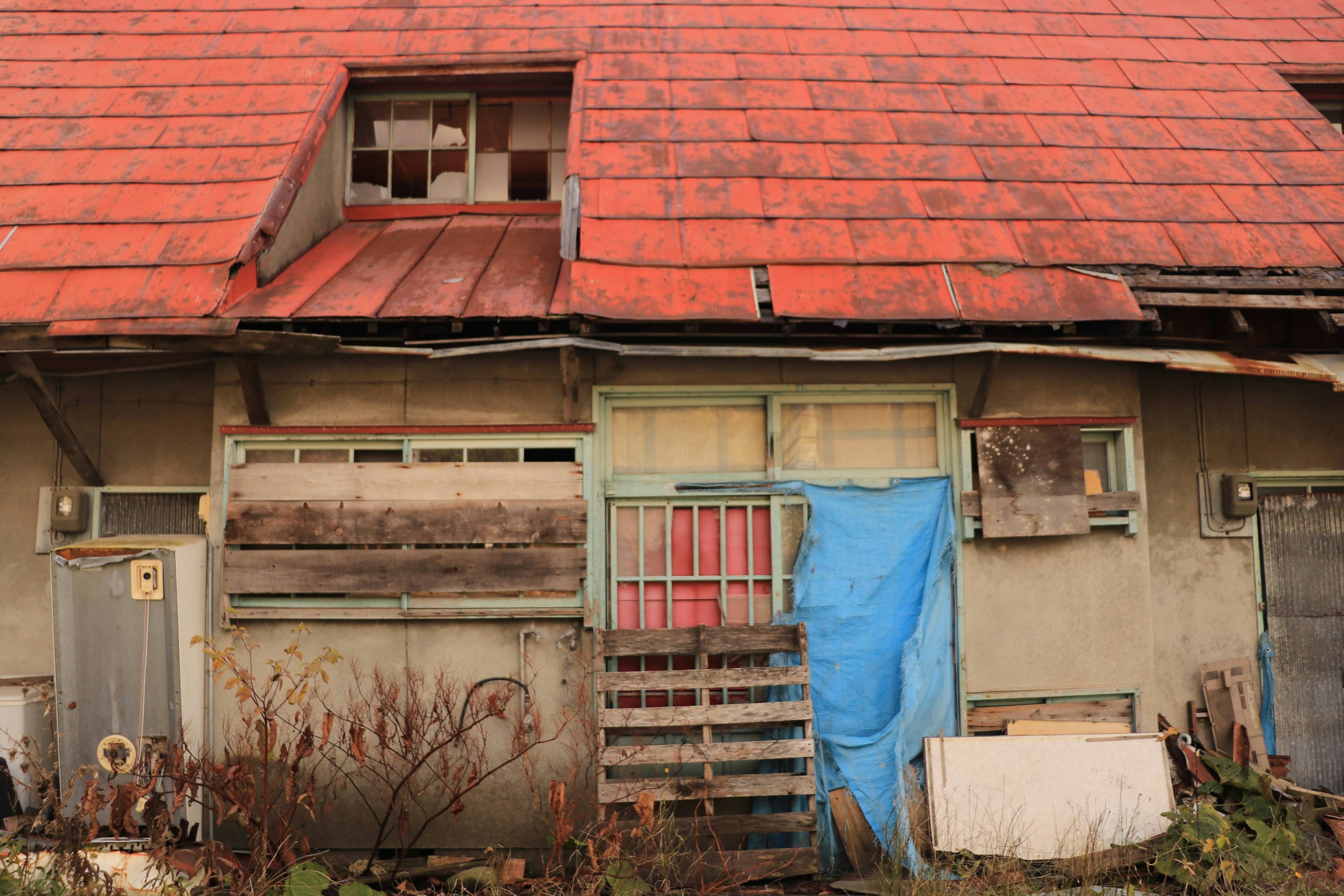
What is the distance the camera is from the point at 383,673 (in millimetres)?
5891

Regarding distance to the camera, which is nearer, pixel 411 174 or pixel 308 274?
pixel 308 274

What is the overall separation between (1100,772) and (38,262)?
8.00 meters

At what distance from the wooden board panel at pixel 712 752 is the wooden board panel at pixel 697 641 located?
589 mm

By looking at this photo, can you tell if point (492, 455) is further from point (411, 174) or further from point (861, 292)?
point (411, 174)

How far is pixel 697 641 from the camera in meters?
5.74

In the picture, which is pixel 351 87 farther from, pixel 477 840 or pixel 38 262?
pixel 477 840

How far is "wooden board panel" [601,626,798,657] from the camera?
572cm

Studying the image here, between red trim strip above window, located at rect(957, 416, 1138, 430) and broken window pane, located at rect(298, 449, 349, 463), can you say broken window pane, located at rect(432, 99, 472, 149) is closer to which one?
broken window pane, located at rect(298, 449, 349, 463)

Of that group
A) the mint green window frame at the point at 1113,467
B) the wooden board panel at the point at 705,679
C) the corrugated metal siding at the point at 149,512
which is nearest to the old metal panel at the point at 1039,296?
the mint green window frame at the point at 1113,467

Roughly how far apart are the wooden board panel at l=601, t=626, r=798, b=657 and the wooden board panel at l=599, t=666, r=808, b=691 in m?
0.14

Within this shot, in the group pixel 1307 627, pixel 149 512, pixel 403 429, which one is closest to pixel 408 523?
pixel 403 429

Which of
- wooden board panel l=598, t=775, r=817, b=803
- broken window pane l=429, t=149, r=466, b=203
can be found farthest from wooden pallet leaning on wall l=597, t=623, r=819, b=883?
broken window pane l=429, t=149, r=466, b=203

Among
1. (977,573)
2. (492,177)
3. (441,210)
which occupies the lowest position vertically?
(977,573)

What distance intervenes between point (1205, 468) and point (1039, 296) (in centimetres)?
223
